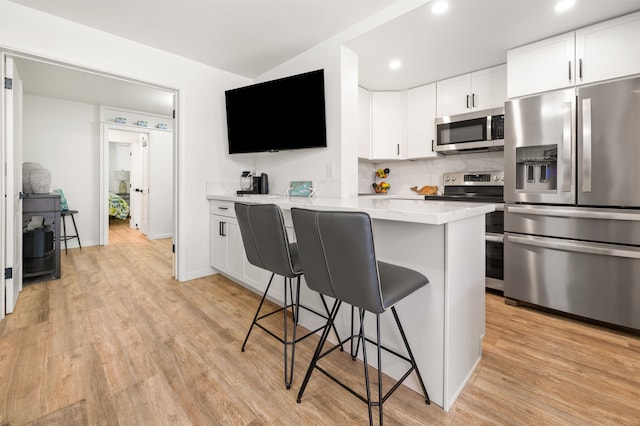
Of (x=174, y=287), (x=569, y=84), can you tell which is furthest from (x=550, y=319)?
(x=174, y=287)

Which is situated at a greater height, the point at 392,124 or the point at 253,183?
the point at 392,124

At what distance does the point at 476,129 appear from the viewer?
315 cm

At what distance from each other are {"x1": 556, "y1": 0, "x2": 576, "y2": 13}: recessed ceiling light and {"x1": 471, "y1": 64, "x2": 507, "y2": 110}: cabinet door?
947mm

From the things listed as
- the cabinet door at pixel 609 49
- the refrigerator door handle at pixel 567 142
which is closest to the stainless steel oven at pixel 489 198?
the refrigerator door handle at pixel 567 142

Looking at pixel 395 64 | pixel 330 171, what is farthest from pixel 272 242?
pixel 395 64

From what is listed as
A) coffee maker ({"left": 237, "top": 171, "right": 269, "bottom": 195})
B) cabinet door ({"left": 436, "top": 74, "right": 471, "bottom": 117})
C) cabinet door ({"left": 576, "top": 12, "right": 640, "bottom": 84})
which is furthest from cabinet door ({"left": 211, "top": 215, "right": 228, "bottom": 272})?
cabinet door ({"left": 576, "top": 12, "right": 640, "bottom": 84})

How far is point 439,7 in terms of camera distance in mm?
2080

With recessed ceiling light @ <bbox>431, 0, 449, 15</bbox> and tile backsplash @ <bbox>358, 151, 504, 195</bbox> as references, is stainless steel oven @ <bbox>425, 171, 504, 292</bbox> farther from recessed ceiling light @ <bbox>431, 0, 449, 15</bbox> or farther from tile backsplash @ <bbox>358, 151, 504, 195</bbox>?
recessed ceiling light @ <bbox>431, 0, 449, 15</bbox>

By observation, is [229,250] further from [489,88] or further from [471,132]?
[489,88]

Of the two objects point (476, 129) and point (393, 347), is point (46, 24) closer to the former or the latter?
point (393, 347)

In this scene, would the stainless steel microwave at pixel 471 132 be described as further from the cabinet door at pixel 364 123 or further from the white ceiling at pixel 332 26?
the cabinet door at pixel 364 123

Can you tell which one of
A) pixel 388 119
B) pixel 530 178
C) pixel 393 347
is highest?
pixel 388 119

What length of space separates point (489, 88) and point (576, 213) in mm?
1648

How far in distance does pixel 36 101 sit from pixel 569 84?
692cm
